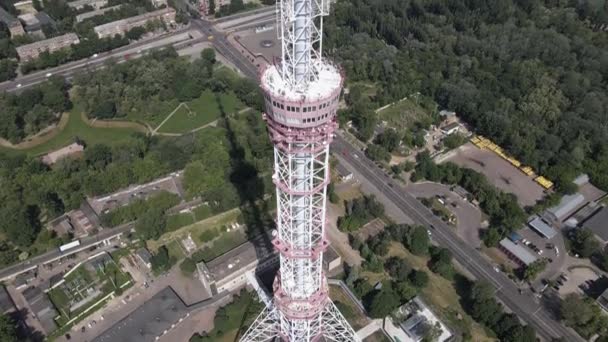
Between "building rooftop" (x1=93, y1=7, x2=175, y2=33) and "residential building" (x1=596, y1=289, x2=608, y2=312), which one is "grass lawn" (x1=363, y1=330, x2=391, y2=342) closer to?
"residential building" (x1=596, y1=289, x2=608, y2=312)

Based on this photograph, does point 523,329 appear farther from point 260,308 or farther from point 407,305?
point 260,308

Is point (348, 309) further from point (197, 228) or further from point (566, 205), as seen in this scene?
point (566, 205)

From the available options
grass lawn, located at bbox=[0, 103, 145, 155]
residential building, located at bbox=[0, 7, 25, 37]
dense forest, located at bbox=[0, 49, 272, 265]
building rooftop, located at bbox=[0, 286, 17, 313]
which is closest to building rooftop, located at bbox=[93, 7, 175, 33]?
residential building, located at bbox=[0, 7, 25, 37]

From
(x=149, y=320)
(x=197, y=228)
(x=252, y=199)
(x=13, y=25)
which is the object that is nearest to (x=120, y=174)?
(x=197, y=228)

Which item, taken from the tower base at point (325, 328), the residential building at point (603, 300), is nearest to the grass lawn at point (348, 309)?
the tower base at point (325, 328)

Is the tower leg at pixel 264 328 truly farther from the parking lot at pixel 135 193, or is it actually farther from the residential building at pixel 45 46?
the residential building at pixel 45 46

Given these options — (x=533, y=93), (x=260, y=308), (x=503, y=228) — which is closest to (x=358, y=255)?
(x=260, y=308)
